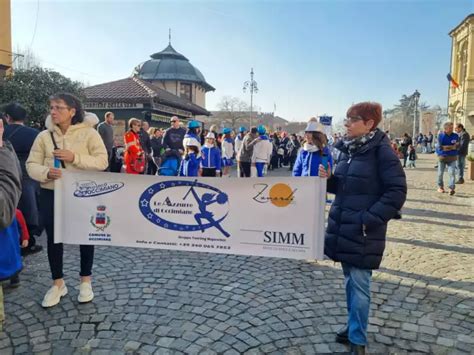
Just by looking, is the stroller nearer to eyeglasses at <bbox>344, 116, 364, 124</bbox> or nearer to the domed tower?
eyeglasses at <bbox>344, 116, 364, 124</bbox>

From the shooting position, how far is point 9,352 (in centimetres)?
305

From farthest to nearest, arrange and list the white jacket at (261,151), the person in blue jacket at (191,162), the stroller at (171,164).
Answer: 1. the white jacket at (261,151)
2. the stroller at (171,164)
3. the person in blue jacket at (191,162)

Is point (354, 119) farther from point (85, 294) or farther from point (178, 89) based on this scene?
point (178, 89)

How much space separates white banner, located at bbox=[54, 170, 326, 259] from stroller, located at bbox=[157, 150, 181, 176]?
18.1 ft

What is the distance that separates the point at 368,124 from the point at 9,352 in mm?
3185

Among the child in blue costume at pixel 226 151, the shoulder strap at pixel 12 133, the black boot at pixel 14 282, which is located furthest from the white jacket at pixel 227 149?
the black boot at pixel 14 282

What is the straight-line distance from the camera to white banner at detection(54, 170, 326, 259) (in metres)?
3.57

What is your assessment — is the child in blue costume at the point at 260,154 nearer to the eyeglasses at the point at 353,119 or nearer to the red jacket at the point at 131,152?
the red jacket at the point at 131,152

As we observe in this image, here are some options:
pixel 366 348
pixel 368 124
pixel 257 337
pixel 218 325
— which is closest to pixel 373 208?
pixel 368 124

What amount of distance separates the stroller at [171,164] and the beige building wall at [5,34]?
39.7ft

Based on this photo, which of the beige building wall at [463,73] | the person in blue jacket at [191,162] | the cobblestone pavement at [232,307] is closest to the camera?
the cobblestone pavement at [232,307]

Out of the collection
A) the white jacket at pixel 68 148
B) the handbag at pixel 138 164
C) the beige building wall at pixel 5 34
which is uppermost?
the beige building wall at pixel 5 34

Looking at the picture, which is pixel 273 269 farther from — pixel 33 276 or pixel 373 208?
pixel 33 276

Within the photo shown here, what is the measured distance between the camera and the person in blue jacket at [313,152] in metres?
5.14
